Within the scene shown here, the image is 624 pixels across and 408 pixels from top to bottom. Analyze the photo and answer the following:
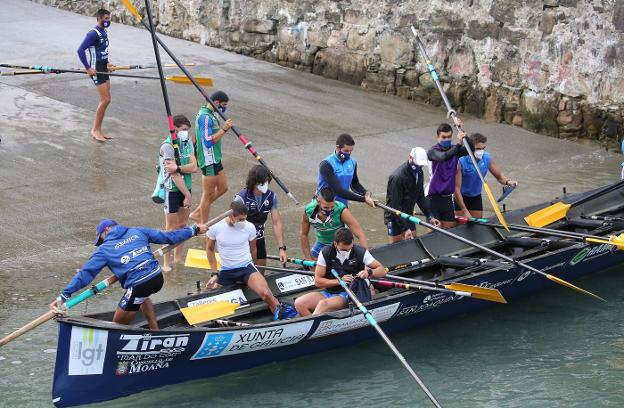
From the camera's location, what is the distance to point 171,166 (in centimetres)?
1130

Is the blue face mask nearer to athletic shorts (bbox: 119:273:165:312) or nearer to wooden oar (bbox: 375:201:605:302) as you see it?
wooden oar (bbox: 375:201:605:302)

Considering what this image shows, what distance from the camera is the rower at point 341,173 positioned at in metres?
11.2

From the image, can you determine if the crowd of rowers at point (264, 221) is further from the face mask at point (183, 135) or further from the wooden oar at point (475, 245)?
the wooden oar at point (475, 245)

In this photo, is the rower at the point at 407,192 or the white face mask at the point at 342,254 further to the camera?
the rower at the point at 407,192

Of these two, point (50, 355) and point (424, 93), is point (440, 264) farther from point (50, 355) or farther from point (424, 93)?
point (424, 93)

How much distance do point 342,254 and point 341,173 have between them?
1.57 meters

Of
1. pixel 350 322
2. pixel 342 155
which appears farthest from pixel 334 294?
pixel 342 155

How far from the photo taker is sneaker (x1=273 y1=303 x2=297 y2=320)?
1012 centimetres

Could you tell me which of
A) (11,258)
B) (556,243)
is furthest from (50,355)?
(556,243)

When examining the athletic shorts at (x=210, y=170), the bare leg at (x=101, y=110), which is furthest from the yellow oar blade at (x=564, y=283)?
the bare leg at (x=101, y=110)

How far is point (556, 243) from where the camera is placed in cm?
1198

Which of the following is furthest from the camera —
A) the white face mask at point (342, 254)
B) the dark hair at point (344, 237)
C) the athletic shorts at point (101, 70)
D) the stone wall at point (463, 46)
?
the stone wall at point (463, 46)

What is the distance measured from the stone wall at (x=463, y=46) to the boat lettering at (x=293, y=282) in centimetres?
847

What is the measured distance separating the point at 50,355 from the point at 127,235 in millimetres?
1499
